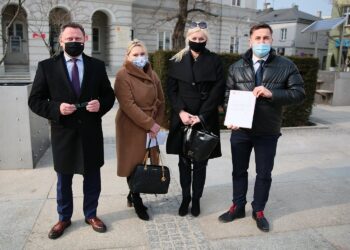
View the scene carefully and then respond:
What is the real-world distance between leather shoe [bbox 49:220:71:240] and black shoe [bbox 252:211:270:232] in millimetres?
2038

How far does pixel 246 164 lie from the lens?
4.00 metres

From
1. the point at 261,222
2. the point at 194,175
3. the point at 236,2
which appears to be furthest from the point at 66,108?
the point at 236,2

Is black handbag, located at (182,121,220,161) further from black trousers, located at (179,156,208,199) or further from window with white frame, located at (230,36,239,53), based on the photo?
window with white frame, located at (230,36,239,53)

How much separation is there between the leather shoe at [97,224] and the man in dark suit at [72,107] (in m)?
0.01

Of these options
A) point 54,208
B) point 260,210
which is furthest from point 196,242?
point 54,208

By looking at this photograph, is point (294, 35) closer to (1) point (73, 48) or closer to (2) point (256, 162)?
(2) point (256, 162)

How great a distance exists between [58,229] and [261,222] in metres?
2.13

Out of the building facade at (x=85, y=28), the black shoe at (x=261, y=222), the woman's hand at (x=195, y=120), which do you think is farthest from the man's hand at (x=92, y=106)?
the building facade at (x=85, y=28)

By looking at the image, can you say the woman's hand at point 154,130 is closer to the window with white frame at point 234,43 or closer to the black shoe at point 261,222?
the black shoe at point 261,222

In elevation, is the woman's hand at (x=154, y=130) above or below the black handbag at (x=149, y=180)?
above

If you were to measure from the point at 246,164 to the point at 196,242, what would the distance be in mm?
1022

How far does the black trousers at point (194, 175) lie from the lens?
4.05 meters

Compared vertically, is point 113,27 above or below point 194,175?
above

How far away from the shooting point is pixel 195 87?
3.85m
